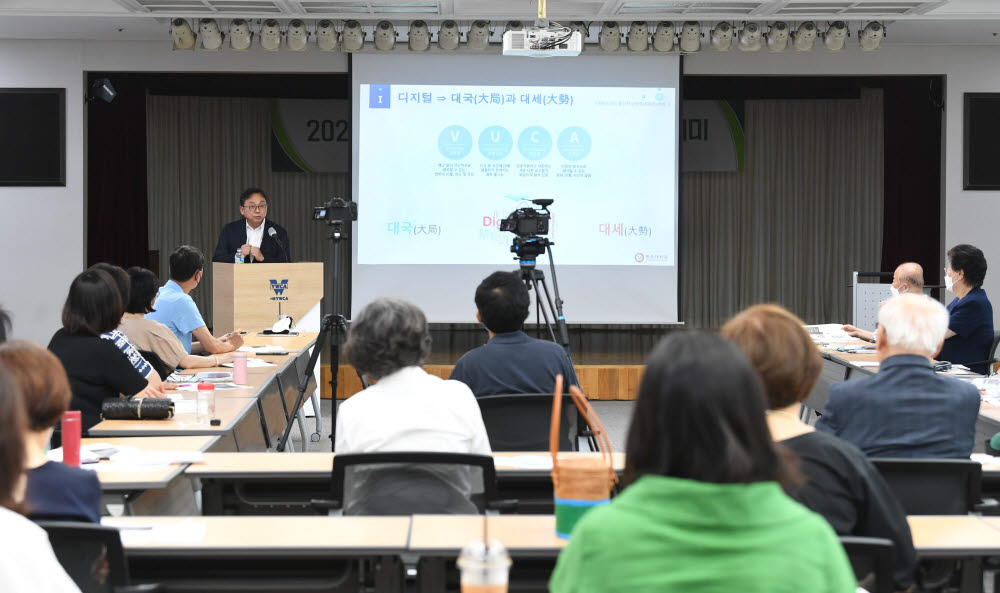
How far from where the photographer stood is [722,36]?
779cm

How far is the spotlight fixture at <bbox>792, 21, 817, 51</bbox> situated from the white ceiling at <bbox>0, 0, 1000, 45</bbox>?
98 millimetres

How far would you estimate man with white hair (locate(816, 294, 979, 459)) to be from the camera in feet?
8.80

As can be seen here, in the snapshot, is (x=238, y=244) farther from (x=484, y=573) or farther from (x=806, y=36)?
(x=484, y=573)

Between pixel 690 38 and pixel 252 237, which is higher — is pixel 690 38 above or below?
above

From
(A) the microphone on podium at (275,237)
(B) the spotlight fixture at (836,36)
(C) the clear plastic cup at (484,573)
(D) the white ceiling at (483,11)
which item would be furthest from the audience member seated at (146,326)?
(B) the spotlight fixture at (836,36)

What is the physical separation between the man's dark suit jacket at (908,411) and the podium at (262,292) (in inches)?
170

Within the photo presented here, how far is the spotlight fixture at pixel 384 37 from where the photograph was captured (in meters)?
7.73

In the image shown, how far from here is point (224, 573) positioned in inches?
83.1

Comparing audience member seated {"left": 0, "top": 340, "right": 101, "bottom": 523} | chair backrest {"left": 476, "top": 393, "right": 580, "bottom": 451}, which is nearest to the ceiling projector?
chair backrest {"left": 476, "top": 393, "right": 580, "bottom": 451}

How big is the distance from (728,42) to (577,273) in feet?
6.95

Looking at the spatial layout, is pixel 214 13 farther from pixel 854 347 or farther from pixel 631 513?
pixel 631 513

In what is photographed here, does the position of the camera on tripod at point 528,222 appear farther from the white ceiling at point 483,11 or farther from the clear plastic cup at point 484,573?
the clear plastic cup at point 484,573

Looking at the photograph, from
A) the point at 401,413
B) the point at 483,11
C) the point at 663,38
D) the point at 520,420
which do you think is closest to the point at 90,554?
the point at 401,413

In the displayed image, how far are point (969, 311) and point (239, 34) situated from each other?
18.0ft
